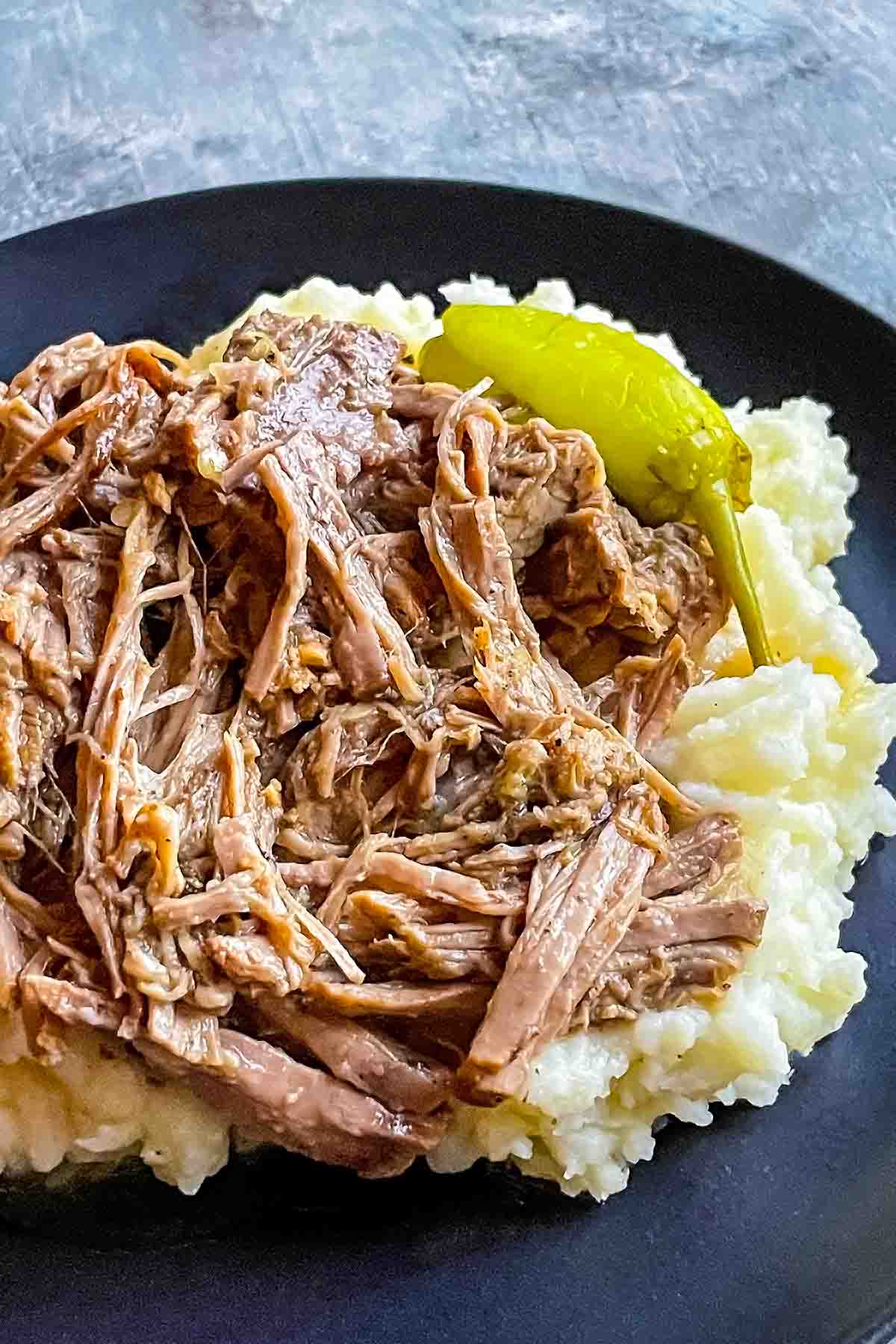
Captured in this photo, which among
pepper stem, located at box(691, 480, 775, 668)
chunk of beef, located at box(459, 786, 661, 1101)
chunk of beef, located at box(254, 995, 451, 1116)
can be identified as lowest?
chunk of beef, located at box(254, 995, 451, 1116)

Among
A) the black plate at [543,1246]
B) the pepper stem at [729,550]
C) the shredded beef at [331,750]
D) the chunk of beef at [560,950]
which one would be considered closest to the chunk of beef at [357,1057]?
the shredded beef at [331,750]

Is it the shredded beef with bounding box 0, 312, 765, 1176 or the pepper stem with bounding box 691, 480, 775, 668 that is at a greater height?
the pepper stem with bounding box 691, 480, 775, 668

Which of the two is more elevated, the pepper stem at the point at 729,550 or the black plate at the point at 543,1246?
the pepper stem at the point at 729,550

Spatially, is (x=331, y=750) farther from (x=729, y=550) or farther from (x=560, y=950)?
(x=729, y=550)

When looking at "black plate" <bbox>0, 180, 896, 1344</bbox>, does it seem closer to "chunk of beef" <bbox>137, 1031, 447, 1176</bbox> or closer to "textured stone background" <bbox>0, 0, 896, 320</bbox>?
"chunk of beef" <bbox>137, 1031, 447, 1176</bbox>

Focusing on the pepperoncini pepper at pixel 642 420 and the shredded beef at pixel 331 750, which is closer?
the shredded beef at pixel 331 750

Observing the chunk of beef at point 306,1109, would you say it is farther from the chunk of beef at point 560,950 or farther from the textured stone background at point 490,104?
the textured stone background at point 490,104

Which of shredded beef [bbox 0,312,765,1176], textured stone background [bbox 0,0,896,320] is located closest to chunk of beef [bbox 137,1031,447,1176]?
shredded beef [bbox 0,312,765,1176]

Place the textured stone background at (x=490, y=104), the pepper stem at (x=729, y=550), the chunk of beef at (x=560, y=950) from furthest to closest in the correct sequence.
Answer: the textured stone background at (x=490, y=104) → the pepper stem at (x=729, y=550) → the chunk of beef at (x=560, y=950)
